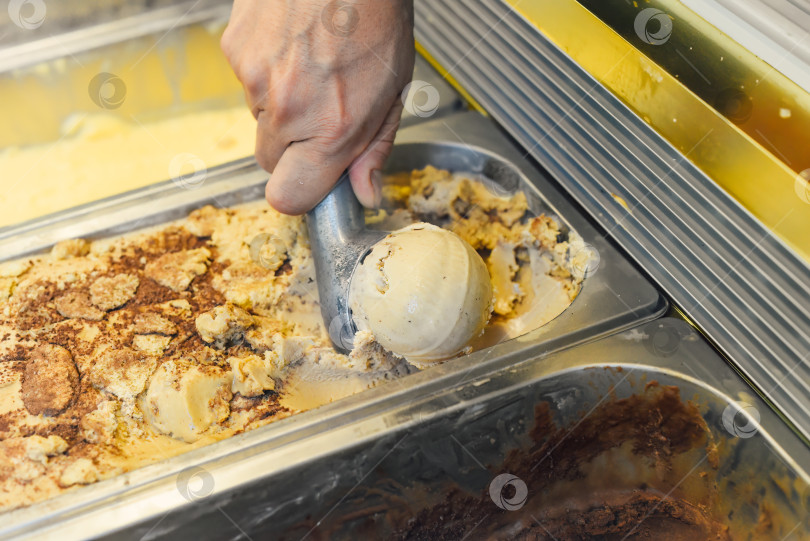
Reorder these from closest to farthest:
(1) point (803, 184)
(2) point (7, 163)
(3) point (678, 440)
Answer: (1) point (803, 184), (3) point (678, 440), (2) point (7, 163)

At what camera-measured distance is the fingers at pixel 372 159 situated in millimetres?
1309

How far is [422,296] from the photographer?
116 cm

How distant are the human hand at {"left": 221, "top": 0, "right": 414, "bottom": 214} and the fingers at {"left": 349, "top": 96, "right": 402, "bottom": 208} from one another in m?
0.01

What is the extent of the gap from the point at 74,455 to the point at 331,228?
0.61 m

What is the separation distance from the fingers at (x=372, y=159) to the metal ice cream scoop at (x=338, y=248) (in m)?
0.02

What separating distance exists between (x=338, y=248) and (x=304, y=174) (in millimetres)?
163

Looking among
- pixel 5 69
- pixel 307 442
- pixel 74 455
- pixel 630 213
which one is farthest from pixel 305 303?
pixel 5 69

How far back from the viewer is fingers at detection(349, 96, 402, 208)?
131cm

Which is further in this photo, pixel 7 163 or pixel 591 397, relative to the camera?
pixel 7 163

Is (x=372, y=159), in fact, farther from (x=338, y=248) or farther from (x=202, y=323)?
(x=202, y=323)

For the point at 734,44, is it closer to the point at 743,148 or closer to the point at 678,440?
the point at 743,148

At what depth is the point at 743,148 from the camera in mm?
980

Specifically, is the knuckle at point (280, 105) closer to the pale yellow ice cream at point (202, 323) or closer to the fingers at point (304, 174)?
the fingers at point (304, 174)

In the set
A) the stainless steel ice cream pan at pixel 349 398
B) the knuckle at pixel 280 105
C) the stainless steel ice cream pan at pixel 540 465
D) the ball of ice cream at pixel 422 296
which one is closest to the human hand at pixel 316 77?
the knuckle at pixel 280 105
